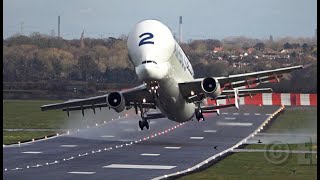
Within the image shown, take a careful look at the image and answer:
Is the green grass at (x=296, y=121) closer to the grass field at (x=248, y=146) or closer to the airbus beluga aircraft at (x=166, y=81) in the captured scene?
the grass field at (x=248, y=146)

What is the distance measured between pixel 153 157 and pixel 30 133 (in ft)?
73.8

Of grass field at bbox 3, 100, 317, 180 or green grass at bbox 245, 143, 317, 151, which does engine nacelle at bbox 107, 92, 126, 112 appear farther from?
green grass at bbox 245, 143, 317, 151

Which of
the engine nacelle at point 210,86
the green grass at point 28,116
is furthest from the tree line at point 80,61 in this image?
the engine nacelle at point 210,86

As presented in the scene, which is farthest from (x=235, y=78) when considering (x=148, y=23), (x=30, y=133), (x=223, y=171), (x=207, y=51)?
(x=207, y=51)

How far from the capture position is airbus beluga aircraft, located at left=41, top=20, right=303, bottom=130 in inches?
2092

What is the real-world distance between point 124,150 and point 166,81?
6475mm

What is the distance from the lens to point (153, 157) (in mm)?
53594

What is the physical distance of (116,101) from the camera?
2243 inches

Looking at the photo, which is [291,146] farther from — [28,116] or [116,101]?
[28,116]

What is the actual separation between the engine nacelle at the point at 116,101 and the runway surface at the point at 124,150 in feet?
8.75

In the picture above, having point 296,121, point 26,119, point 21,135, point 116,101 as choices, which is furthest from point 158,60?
point 26,119

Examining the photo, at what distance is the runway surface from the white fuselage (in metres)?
3.26

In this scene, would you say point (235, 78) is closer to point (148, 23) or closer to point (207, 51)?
point (148, 23)

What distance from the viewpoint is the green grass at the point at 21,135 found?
2615 inches
